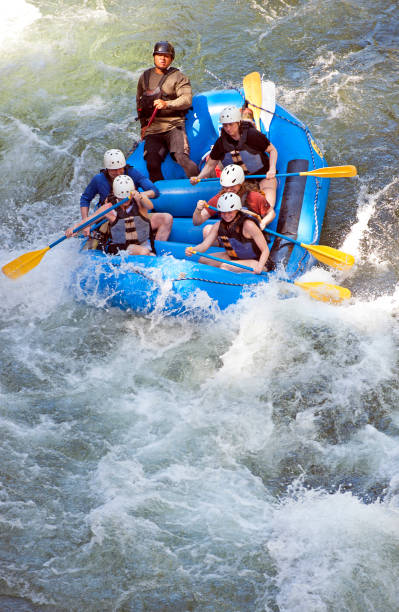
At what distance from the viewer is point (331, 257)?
5113mm

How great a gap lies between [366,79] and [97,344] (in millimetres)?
4811

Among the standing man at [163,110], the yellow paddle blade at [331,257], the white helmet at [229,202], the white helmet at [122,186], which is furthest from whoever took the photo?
the standing man at [163,110]

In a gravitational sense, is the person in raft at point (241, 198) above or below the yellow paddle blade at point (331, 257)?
above

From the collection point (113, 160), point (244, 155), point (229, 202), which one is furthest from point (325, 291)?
point (113, 160)

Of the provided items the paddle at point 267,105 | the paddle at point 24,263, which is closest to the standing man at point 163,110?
the paddle at point 267,105

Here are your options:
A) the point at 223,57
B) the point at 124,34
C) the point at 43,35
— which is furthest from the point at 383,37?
the point at 43,35

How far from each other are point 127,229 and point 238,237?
93 centimetres

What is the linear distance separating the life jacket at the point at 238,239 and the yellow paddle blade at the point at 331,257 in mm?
392

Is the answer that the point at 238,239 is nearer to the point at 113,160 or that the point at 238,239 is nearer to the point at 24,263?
the point at 113,160

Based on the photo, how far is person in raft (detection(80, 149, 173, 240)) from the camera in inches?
216

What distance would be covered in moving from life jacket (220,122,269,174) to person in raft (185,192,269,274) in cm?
59

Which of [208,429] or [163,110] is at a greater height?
[163,110]

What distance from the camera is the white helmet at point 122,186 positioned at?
5.33 meters

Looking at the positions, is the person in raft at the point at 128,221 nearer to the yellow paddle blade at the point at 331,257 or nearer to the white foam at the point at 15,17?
the yellow paddle blade at the point at 331,257
